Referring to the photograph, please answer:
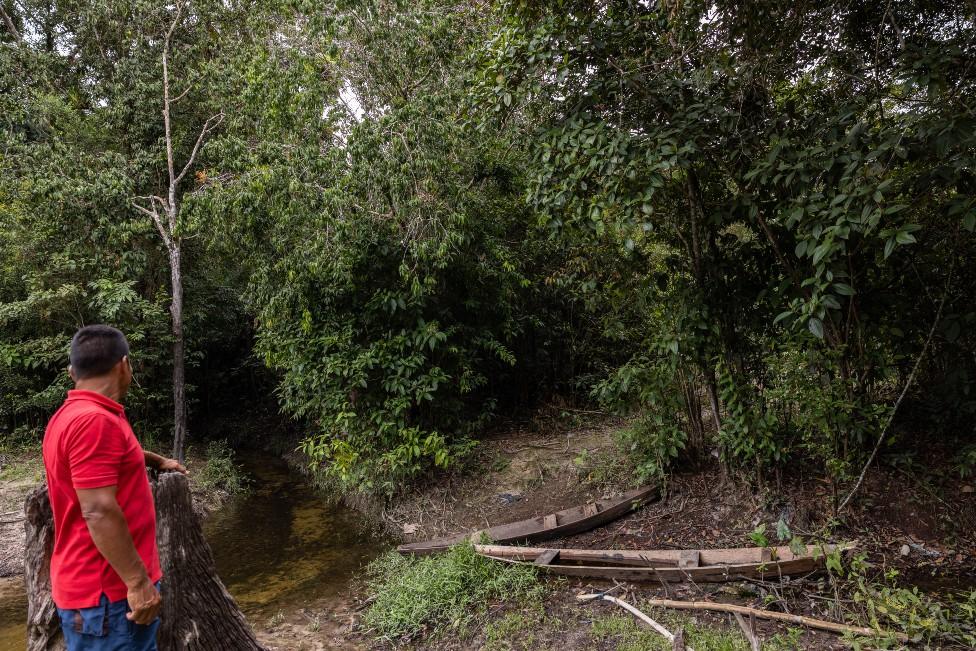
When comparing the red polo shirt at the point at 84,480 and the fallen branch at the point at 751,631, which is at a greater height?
the red polo shirt at the point at 84,480

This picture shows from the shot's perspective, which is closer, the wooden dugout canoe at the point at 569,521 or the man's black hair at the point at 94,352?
the man's black hair at the point at 94,352

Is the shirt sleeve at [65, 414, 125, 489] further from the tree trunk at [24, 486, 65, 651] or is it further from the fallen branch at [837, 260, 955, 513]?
the fallen branch at [837, 260, 955, 513]

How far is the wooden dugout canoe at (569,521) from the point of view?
209 inches

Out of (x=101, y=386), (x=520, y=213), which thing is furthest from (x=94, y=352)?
(x=520, y=213)

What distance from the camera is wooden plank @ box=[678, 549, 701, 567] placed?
4246 mm

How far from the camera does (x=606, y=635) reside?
381 centimetres

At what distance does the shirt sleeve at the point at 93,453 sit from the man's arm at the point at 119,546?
35mm

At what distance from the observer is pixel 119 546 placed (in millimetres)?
2109

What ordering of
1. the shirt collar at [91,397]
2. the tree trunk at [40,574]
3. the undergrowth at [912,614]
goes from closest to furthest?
the shirt collar at [91,397] → the tree trunk at [40,574] → the undergrowth at [912,614]

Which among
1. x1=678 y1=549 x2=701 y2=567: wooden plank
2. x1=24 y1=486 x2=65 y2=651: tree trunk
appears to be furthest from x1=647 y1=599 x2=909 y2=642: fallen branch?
x1=24 y1=486 x2=65 y2=651: tree trunk

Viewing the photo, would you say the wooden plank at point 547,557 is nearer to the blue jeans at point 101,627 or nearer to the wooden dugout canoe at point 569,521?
the wooden dugout canoe at point 569,521

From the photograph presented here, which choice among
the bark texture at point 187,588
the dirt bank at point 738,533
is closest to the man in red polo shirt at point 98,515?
the bark texture at point 187,588

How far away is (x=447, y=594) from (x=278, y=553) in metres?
2.93

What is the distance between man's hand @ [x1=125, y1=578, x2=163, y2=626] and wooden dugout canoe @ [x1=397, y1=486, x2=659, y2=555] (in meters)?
3.46
